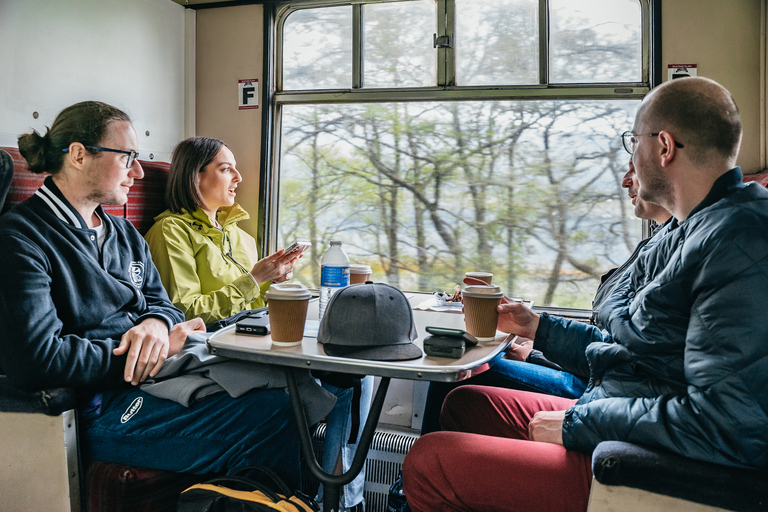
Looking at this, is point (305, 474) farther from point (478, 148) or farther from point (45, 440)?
point (478, 148)

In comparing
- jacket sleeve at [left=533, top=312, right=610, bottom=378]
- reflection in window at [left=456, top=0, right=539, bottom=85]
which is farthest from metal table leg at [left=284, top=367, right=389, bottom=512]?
reflection in window at [left=456, top=0, right=539, bottom=85]

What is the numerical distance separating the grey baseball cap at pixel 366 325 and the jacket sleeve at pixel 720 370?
529 millimetres

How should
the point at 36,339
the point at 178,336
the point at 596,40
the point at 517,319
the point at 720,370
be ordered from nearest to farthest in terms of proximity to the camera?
the point at 720,370 → the point at 36,339 → the point at 517,319 → the point at 178,336 → the point at 596,40

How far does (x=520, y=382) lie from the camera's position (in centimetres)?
218

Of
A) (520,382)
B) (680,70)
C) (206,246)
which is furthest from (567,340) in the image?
(680,70)

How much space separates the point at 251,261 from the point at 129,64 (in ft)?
3.97

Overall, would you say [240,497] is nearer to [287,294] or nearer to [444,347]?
[287,294]

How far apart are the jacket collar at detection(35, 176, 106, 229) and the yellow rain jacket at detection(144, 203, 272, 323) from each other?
0.65 metres

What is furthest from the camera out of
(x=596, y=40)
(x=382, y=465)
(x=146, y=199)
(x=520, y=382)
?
(x=596, y=40)

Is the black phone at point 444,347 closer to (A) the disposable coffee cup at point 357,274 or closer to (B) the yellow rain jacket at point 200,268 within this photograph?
(A) the disposable coffee cup at point 357,274

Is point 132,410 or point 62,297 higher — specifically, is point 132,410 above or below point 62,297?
below

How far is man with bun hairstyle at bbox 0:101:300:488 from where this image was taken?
158cm

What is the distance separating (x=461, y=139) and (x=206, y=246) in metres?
1.46

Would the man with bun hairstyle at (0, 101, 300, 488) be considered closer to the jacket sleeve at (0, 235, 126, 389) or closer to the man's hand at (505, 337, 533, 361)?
the jacket sleeve at (0, 235, 126, 389)
